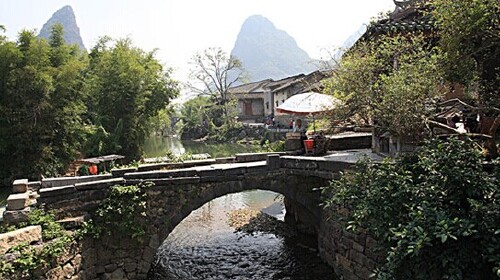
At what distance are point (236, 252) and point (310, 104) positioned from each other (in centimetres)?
507

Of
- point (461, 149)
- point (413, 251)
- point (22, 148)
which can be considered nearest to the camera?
point (413, 251)

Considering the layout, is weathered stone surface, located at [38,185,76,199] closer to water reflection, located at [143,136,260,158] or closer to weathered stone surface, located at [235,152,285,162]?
weathered stone surface, located at [235,152,285,162]

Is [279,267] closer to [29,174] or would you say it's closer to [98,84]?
[29,174]

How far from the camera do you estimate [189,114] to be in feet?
192

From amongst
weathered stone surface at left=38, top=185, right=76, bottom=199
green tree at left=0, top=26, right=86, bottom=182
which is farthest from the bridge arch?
green tree at left=0, top=26, right=86, bottom=182

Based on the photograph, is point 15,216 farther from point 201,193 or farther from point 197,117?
point 197,117

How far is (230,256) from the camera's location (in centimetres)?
1258

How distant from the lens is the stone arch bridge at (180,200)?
964cm

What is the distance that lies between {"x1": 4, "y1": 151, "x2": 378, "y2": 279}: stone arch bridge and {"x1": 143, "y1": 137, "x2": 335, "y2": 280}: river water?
100 cm

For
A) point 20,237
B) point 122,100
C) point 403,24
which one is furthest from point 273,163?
point 122,100

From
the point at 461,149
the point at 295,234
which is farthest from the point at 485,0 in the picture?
the point at 295,234

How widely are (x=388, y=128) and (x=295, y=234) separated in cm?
648

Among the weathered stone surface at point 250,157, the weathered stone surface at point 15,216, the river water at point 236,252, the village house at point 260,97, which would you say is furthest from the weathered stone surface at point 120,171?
the village house at point 260,97

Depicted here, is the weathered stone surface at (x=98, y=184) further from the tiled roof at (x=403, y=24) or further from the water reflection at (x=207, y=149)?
the water reflection at (x=207, y=149)
